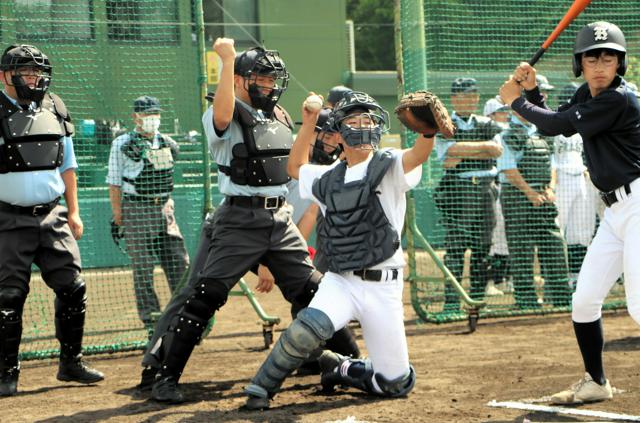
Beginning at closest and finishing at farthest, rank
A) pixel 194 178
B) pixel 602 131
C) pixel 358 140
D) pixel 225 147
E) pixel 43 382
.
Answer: pixel 602 131, pixel 358 140, pixel 225 147, pixel 43 382, pixel 194 178

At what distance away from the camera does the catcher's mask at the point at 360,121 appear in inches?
228

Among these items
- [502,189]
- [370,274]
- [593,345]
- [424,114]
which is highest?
[424,114]

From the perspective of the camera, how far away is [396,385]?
19.5 ft

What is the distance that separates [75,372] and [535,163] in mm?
5015

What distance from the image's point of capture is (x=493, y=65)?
9930mm

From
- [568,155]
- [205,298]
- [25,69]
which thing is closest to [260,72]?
[205,298]

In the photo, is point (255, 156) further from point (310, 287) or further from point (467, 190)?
point (467, 190)

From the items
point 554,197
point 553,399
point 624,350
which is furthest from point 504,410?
point 554,197

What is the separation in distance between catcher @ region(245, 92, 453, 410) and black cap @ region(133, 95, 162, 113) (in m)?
3.27

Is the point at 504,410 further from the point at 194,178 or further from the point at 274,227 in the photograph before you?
the point at 194,178

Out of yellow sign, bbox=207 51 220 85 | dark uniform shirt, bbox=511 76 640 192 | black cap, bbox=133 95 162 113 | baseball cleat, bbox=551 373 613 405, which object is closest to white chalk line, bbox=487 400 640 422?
baseball cleat, bbox=551 373 613 405

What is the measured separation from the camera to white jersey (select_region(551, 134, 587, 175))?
10016mm

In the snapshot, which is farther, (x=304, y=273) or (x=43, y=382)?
(x=43, y=382)

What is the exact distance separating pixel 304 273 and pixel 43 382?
7.00ft
